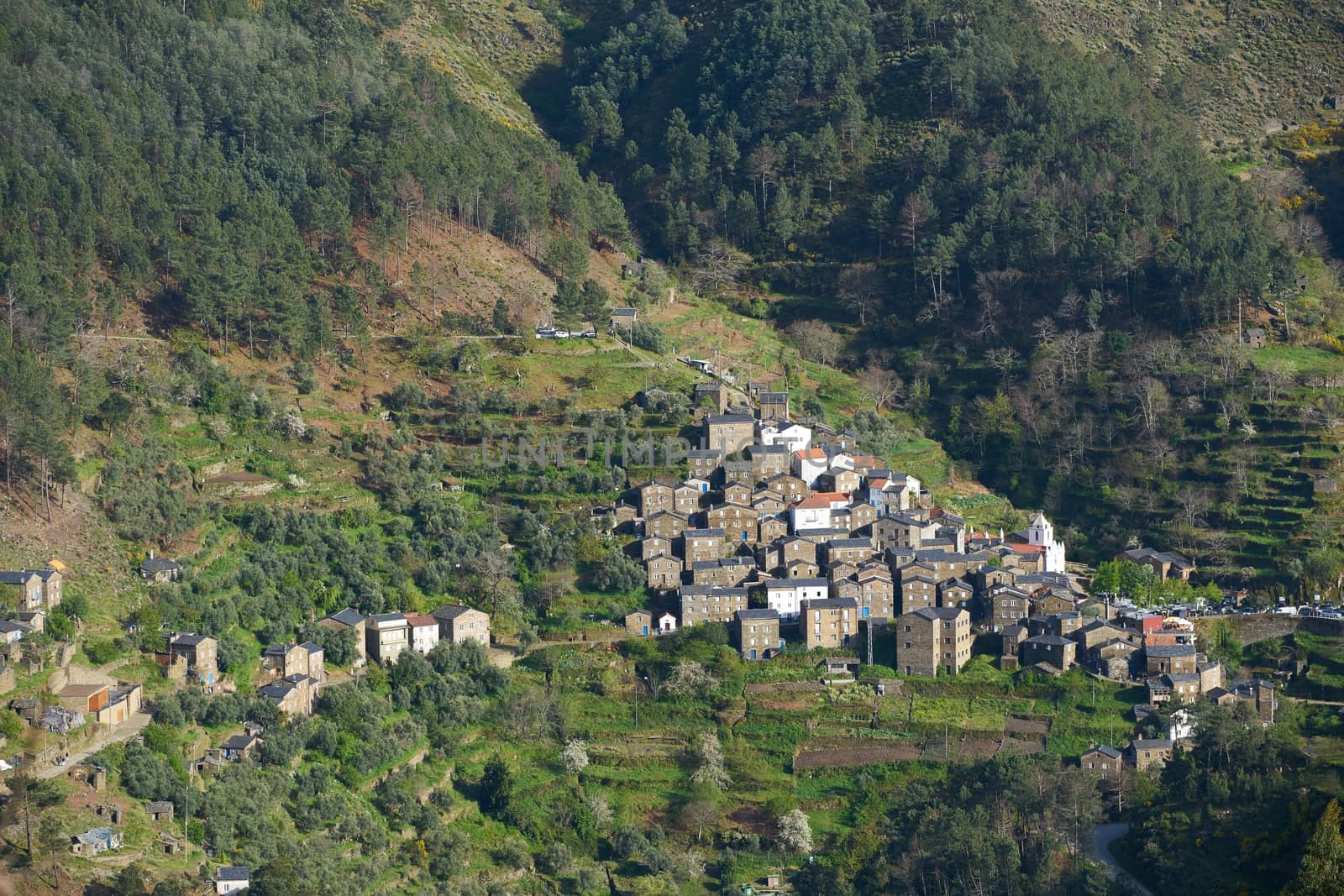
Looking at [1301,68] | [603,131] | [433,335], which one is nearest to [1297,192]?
[1301,68]

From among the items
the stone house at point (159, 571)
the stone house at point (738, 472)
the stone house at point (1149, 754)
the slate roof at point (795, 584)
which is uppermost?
the stone house at point (738, 472)

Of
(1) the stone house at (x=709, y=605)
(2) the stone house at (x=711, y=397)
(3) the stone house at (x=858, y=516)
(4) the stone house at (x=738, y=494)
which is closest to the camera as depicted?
(1) the stone house at (x=709, y=605)

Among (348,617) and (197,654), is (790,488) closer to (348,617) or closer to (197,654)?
(348,617)

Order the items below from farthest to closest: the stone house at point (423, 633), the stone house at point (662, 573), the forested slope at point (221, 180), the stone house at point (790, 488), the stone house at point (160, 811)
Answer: the forested slope at point (221, 180) → the stone house at point (790, 488) → the stone house at point (662, 573) → the stone house at point (423, 633) → the stone house at point (160, 811)

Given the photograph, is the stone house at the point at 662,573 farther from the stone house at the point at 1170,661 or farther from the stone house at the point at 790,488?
the stone house at the point at 1170,661

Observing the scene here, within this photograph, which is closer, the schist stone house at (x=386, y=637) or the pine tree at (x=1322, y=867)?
the pine tree at (x=1322, y=867)

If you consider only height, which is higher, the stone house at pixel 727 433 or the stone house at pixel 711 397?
the stone house at pixel 711 397

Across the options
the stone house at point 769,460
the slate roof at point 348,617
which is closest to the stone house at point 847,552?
the stone house at point 769,460
